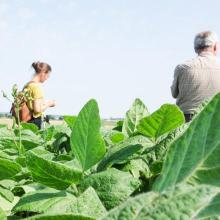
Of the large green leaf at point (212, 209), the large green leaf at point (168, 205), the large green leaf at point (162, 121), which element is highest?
the large green leaf at point (168, 205)

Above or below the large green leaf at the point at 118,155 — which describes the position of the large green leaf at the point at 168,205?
above

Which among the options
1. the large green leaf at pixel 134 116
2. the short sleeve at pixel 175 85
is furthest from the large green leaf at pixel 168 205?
the short sleeve at pixel 175 85

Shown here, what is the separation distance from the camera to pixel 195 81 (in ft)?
14.6

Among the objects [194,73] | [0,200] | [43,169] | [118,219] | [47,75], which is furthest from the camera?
[47,75]

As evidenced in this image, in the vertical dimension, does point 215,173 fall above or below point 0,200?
above

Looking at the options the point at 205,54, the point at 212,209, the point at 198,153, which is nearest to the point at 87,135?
the point at 198,153

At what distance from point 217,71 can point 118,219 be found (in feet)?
14.1

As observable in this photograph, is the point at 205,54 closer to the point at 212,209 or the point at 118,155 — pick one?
the point at 118,155

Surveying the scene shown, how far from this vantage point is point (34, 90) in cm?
447

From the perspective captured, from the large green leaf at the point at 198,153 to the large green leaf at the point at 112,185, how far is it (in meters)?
0.27

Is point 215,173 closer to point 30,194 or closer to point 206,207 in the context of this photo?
point 206,207

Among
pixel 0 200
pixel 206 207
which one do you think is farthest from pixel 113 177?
pixel 206 207

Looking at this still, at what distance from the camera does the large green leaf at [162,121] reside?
955mm

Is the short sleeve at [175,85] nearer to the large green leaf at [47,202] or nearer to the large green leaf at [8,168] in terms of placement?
the large green leaf at [8,168]
